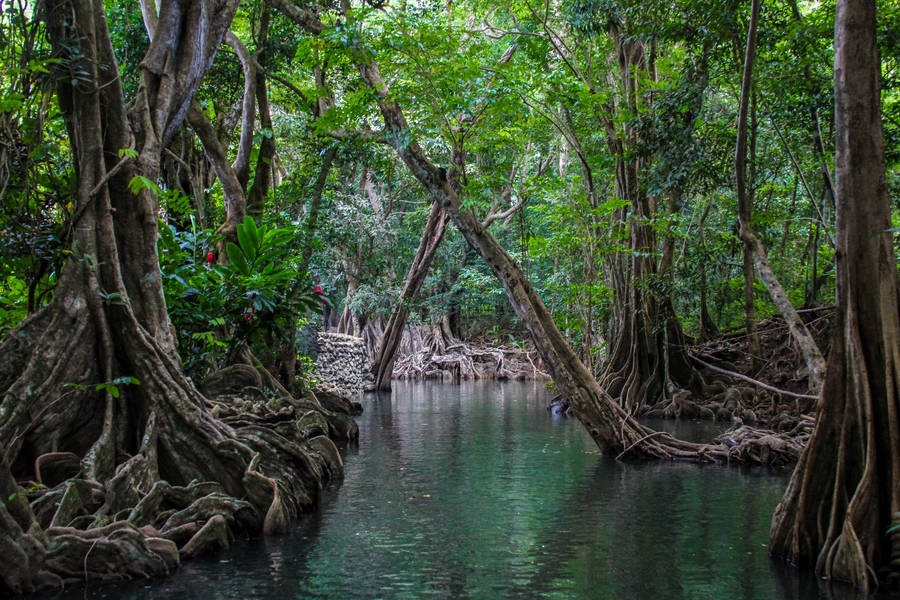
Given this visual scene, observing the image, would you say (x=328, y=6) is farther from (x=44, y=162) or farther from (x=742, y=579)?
(x=742, y=579)

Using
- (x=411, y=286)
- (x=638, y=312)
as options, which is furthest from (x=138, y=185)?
(x=411, y=286)

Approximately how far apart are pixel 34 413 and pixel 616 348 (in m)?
11.8

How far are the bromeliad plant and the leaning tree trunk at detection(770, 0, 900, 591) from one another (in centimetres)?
625

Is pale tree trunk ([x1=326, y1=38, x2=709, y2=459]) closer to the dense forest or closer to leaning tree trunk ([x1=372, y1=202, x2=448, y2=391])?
the dense forest

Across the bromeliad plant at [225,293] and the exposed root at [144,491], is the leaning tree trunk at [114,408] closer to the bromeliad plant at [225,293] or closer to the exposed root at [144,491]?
the exposed root at [144,491]

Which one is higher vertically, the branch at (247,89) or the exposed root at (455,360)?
the branch at (247,89)

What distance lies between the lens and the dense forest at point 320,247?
195 inches

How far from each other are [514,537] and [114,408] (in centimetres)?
336

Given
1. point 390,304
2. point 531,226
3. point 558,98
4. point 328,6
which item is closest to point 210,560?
point 558,98

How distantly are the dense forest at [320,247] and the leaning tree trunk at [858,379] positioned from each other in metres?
0.02

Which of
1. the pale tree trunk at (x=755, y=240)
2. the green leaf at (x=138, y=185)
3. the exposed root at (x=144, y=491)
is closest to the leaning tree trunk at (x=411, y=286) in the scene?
the pale tree trunk at (x=755, y=240)

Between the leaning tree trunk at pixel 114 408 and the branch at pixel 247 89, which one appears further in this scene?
the branch at pixel 247 89

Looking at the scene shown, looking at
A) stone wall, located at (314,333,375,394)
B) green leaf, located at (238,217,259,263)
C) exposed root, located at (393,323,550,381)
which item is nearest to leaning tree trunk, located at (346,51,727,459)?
green leaf, located at (238,217,259,263)

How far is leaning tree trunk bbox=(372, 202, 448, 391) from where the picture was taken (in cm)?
1990
